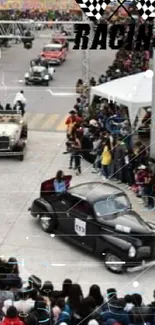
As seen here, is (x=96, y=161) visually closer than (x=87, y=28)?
No

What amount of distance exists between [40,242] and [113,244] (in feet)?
4.85

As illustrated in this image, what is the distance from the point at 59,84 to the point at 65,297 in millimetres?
15770

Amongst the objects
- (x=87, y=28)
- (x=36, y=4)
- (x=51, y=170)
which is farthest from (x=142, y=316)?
(x=36, y=4)

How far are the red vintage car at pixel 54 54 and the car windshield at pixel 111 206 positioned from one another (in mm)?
16905

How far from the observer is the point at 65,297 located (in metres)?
8.07

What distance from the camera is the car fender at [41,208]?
11.1 metres

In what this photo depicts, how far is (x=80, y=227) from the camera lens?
10.5 meters

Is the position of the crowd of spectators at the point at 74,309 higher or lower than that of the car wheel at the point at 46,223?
higher

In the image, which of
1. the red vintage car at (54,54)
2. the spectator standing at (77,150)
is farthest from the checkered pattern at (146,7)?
the red vintage car at (54,54)

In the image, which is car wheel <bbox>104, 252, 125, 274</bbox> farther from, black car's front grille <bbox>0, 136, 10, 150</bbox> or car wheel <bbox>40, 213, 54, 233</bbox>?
black car's front grille <bbox>0, 136, 10, 150</bbox>

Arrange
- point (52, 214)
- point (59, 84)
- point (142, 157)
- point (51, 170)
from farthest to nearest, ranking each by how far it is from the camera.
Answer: point (59, 84)
point (51, 170)
point (142, 157)
point (52, 214)

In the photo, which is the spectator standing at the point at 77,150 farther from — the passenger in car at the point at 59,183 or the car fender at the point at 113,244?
the car fender at the point at 113,244

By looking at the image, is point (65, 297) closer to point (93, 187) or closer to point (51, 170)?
point (93, 187)

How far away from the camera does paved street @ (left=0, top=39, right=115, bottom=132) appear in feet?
60.8
